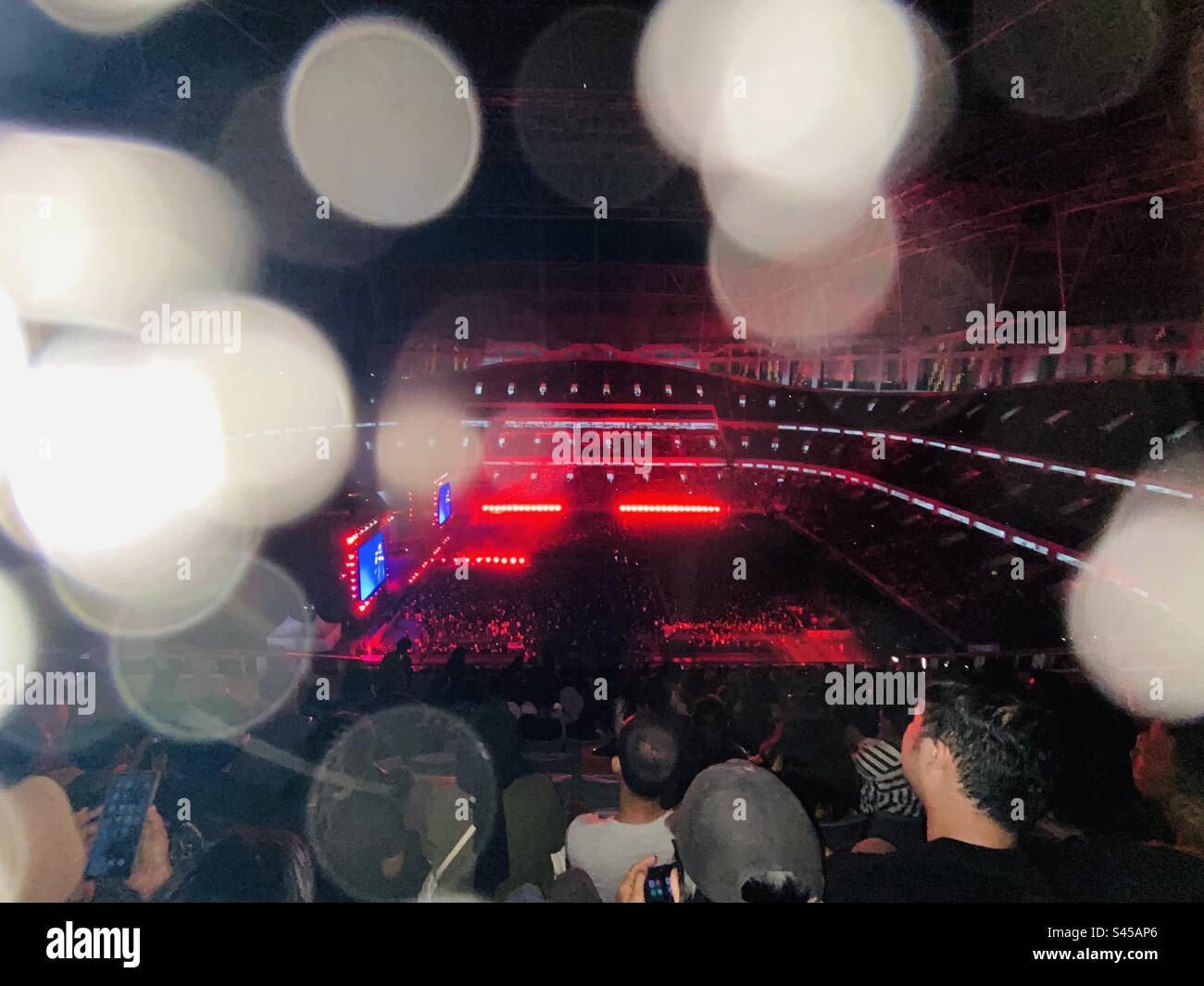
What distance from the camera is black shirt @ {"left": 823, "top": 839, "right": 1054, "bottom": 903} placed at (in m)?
2.30

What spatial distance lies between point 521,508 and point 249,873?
1376 cm

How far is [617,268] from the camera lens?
55.7 feet

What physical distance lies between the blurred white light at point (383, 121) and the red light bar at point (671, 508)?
24.7 ft

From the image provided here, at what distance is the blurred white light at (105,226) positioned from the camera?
25.9 feet

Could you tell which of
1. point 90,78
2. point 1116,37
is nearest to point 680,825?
point 1116,37

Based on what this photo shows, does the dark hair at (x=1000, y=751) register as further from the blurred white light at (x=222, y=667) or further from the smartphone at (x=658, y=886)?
the blurred white light at (x=222, y=667)

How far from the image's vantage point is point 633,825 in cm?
290

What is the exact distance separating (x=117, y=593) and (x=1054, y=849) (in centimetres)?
961

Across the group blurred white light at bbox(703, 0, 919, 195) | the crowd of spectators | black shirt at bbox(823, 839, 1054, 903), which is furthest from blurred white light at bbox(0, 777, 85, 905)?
blurred white light at bbox(703, 0, 919, 195)

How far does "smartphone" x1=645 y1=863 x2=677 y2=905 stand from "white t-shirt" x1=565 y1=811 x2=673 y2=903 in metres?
0.28

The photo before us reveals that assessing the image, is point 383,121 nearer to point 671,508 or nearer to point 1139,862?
point 671,508

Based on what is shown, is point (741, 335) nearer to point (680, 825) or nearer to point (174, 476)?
point (174, 476)

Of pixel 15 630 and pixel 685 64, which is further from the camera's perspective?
pixel 685 64

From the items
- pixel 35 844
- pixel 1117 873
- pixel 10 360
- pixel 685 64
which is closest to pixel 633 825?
pixel 1117 873
